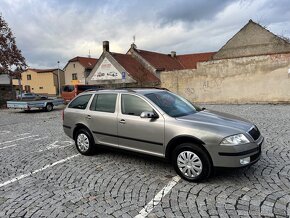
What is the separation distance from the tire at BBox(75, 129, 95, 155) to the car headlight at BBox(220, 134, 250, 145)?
326 centimetres

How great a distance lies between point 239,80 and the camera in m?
18.6

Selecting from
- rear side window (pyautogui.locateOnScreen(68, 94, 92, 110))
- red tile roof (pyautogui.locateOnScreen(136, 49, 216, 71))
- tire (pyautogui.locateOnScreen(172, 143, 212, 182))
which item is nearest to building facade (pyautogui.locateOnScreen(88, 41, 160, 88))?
red tile roof (pyautogui.locateOnScreen(136, 49, 216, 71))

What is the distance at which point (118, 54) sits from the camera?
33.9 metres

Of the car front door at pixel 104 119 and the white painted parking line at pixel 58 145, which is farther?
the white painted parking line at pixel 58 145

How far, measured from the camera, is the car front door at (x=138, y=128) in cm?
479

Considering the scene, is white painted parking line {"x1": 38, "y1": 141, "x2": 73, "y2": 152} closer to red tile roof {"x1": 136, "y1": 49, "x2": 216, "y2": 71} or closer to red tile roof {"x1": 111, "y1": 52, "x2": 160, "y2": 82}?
red tile roof {"x1": 111, "y1": 52, "x2": 160, "y2": 82}

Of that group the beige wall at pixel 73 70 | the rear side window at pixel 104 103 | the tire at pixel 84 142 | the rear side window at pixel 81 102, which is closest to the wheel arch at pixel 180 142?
the rear side window at pixel 104 103

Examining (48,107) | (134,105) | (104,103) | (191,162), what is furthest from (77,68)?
(191,162)

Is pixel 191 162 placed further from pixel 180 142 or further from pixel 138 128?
pixel 138 128

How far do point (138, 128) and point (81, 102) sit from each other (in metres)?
2.26

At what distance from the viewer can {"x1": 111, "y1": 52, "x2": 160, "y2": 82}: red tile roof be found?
98.4 feet

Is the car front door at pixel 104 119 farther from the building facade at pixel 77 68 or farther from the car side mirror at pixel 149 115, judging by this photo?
the building facade at pixel 77 68

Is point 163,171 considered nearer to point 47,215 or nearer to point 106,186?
point 106,186

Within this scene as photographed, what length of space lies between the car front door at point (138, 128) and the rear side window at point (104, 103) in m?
0.27
